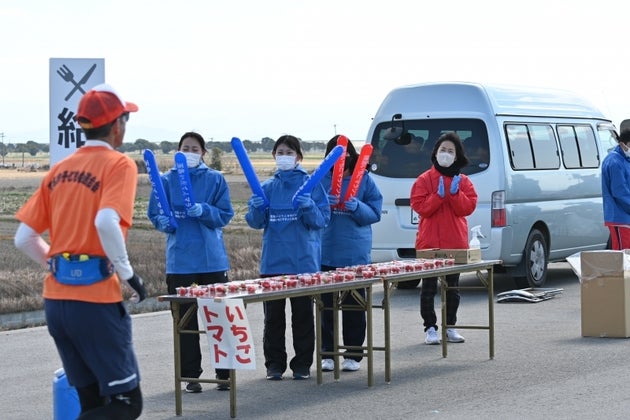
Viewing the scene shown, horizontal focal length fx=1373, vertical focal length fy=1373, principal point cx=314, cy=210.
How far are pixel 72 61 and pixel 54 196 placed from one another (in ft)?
20.0

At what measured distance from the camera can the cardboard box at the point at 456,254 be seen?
11.5 metres

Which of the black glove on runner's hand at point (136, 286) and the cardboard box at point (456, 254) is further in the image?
the cardboard box at point (456, 254)

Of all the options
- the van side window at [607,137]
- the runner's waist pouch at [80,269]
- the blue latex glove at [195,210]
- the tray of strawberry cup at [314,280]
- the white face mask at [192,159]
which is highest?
the van side window at [607,137]

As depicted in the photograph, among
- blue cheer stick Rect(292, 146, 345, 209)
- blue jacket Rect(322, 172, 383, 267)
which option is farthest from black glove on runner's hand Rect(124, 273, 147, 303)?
blue jacket Rect(322, 172, 383, 267)

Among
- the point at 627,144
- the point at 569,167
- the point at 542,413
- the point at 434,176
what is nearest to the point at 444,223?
the point at 434,176

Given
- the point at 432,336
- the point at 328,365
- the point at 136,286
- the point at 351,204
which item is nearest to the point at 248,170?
the point at 351,204

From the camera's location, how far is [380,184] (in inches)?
671

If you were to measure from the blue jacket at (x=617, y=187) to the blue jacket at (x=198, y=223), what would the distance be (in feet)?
18.3

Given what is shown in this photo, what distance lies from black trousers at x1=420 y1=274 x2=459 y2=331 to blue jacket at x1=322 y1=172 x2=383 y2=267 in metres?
1.27

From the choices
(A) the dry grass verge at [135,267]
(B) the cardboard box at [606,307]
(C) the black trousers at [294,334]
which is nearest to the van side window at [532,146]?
(B) the cardboard box at [606,307]

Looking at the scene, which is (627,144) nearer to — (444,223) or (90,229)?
(444,223)

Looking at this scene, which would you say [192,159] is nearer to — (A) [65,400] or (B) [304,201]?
(B) [304,201]

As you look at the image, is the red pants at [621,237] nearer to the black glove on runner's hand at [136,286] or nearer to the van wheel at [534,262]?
the van wheel at [534,262]

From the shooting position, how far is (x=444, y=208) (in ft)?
40.6
